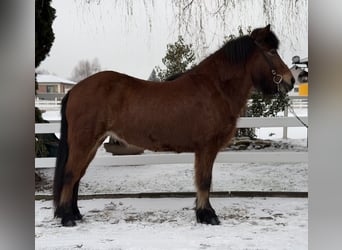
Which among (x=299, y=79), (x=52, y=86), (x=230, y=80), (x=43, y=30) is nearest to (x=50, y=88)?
(x=52, y=86)

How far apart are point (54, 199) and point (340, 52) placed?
Result: 6.04ft

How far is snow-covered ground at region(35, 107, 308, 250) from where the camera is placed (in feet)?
6.63

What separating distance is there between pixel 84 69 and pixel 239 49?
103 cm

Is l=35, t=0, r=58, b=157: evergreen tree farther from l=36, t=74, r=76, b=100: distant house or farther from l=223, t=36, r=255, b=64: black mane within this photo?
l=223, t=36, r=255, b=64: black mane

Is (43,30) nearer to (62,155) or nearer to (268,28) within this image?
(62,155)

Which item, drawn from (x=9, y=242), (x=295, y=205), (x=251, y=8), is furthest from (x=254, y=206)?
(x=9, y=242)

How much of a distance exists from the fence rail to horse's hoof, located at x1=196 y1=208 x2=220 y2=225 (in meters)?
0.34

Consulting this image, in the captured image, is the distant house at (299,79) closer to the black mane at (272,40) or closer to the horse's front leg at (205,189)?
the black mane at (272,40)

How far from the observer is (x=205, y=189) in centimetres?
216

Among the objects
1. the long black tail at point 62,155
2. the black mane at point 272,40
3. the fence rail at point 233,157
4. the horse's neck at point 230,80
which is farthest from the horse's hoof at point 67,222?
the black mane at point 272,40

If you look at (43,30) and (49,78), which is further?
(49,78)

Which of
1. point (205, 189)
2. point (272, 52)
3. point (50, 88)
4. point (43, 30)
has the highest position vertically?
point (43, 30)

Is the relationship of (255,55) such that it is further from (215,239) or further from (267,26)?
(215,239)

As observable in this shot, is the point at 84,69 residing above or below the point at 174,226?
above
